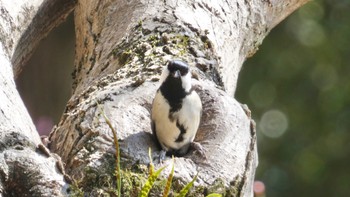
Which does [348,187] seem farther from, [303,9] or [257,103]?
[303,9]

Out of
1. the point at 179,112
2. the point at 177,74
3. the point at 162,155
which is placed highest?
the point at 177,74

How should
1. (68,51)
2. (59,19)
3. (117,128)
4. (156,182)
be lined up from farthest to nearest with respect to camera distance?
(68,51) < (59,19) < (117,128) < (156,182)

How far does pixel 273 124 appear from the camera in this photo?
9.87 m

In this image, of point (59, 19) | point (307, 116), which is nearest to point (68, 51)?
point (59, 19)

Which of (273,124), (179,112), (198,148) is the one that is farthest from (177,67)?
(273,124)

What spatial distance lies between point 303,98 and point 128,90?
6.30 metres

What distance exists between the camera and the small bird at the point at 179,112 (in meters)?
3.75

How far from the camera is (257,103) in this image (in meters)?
9.88

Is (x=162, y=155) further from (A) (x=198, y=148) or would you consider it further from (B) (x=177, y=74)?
(B) (x=177, y=74)

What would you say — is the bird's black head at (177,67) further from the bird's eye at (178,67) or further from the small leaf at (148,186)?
the small leaf at (148,186)

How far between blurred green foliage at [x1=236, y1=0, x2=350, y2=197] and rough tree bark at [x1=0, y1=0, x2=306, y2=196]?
4682 millimetres

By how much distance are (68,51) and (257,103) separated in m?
3.60

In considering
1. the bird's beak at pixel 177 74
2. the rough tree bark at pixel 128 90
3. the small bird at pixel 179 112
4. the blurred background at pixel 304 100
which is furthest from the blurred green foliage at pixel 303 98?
the bird's beak at pixel 177 74

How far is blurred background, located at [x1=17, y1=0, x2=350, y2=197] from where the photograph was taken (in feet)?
31.9
